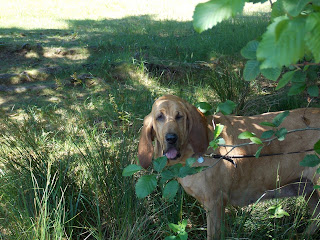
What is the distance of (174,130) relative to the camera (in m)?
3.14

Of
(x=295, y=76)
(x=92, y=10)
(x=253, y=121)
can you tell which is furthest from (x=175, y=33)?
(x=295, y=76)

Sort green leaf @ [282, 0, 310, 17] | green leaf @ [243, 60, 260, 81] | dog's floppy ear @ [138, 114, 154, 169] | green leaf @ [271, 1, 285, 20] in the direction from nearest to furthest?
green leaf @ [282, 0, 310, 17], green leaf @ [271, 1, 285, 20], green leaf @ [243, 60, 260, 81], dog's floppy ear @ [138, 114, 154, 169]

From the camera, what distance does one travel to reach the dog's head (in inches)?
124

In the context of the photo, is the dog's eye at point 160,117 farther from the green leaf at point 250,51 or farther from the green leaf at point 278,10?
the green leaf at point 278,10

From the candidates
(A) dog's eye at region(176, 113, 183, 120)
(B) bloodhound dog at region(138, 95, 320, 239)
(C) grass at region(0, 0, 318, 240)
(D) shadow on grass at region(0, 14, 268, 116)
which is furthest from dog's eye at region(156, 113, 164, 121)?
(D) shadow on grass at region(0, 14, 268, 116)

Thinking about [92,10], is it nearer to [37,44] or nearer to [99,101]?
[37,44]

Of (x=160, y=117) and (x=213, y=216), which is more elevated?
(x=160, y=117)

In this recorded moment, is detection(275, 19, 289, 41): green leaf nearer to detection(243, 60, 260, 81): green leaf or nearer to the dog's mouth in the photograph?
detection(243, 60, 260, 81): green leaf

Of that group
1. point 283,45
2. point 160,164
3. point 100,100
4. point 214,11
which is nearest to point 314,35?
point 283,45

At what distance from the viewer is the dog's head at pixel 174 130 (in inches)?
124

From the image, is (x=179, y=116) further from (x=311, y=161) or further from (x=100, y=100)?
(x=100, y=100)

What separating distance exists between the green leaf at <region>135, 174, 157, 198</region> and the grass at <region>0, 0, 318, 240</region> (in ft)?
2.86

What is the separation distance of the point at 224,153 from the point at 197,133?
36 centimetres

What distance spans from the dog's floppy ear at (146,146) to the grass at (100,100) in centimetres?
20
